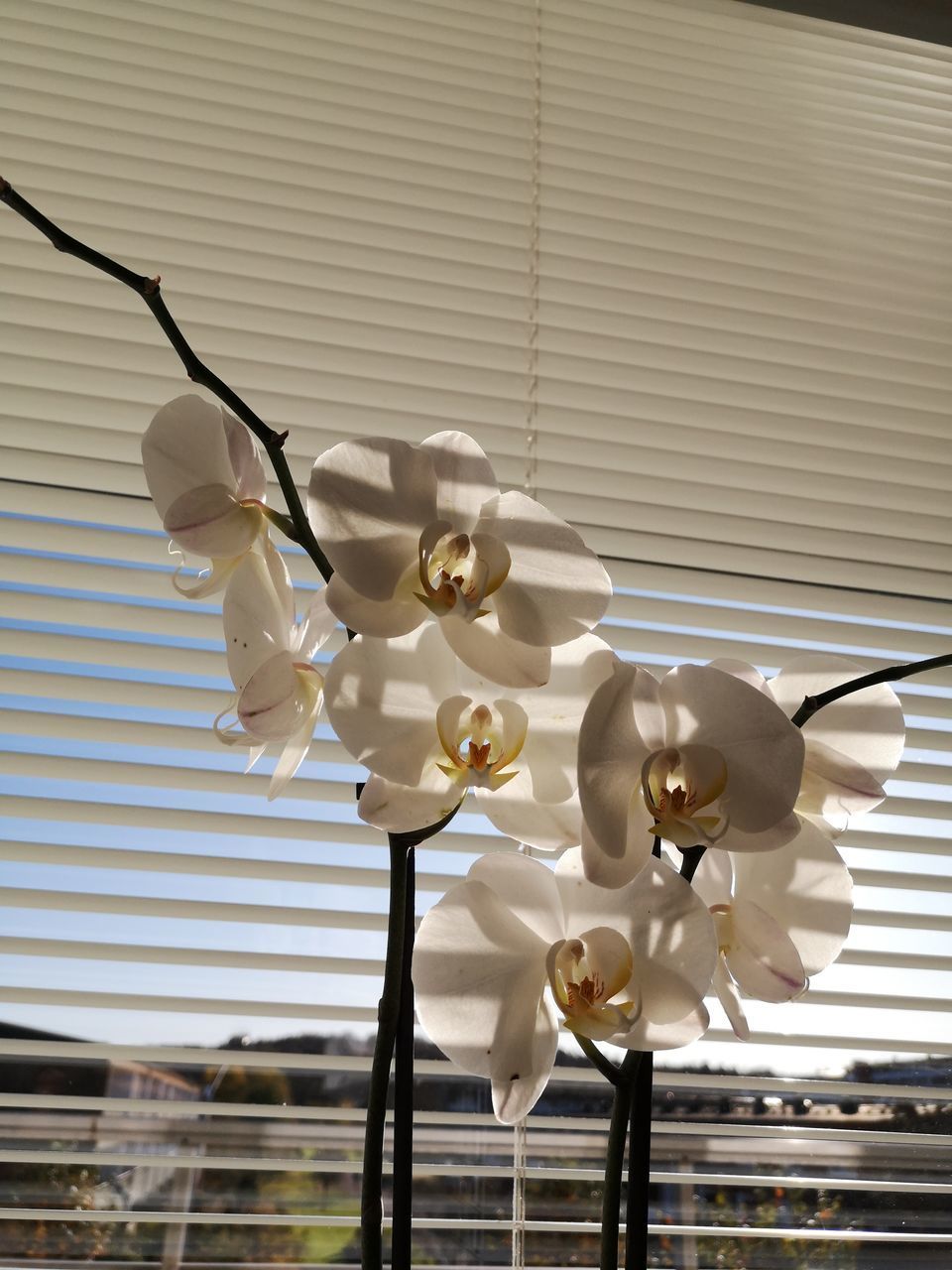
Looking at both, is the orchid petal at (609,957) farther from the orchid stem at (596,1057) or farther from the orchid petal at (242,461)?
the orchid petal at (242,461)

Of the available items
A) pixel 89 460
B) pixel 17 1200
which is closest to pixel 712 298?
pixel 89 460

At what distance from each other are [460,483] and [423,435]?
0.76 m

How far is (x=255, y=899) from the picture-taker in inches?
41.6

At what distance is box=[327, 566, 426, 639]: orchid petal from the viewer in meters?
0.45

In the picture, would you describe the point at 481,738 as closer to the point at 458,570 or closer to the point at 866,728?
the point at 458,570

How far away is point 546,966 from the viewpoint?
1.52ft

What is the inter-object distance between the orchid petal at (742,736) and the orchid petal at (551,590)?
5 cm

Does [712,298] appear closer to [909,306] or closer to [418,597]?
[909,306]

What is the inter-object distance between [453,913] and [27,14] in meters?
1.28

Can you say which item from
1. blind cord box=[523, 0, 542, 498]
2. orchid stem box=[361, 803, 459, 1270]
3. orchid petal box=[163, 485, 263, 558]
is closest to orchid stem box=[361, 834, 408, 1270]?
orchid stem box=[361, 803, 459, 1270]

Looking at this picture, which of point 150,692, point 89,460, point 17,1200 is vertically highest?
point 89,460

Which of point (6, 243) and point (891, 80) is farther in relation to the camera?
point (891, 80)

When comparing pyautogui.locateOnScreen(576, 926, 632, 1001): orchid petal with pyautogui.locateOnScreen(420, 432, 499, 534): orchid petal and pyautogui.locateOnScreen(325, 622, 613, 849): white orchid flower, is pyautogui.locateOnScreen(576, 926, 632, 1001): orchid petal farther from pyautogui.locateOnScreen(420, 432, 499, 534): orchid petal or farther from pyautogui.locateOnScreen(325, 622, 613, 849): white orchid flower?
pyautogui.locateOnScreen(420, 432, 499, 534): orchid petal

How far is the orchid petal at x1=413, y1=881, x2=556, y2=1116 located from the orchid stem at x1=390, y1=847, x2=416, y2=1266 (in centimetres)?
2
